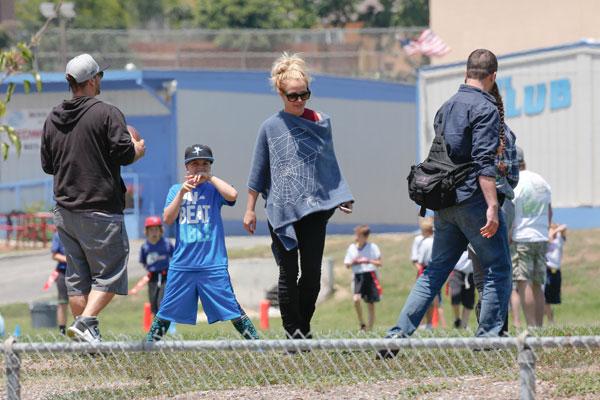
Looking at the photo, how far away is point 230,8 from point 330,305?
123ft

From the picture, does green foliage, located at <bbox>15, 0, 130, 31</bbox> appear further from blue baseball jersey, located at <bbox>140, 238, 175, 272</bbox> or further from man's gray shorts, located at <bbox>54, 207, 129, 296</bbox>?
man's gray shorts, located at <bbox>54, 207, 129, 296</bbox>

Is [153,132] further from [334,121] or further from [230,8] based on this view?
[230,8]

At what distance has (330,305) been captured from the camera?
66.6 feet

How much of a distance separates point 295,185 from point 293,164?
136 mm

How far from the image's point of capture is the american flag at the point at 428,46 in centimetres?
3066

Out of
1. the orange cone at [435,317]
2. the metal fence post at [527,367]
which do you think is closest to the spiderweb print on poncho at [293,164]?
the metal fence post at [527,367]

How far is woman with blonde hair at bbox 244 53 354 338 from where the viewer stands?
7.75 meters

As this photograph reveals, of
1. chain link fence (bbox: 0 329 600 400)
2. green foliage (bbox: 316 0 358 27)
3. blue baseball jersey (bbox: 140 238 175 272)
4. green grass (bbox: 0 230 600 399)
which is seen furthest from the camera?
green foliage (bbox: 316 0 358 27)

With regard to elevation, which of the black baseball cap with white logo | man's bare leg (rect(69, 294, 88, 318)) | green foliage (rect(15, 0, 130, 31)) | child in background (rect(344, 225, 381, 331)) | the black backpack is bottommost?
child in background (rect(344, 225, 381, 331))

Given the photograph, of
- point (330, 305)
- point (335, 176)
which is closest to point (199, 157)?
point (335, 176)

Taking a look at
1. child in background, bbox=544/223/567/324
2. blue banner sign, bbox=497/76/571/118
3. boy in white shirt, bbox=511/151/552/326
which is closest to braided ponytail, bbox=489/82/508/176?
boy in white shirt, bbox=511/151/552/326

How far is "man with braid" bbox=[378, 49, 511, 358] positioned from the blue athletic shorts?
116cm

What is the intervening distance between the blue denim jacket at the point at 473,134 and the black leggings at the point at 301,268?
963 millimetres

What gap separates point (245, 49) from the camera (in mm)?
33219
